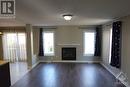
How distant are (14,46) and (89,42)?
4.85 metres

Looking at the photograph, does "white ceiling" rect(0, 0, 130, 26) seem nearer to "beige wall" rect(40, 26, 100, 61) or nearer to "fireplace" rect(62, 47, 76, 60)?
"beige wall" rect(40, 26, 100, 61)

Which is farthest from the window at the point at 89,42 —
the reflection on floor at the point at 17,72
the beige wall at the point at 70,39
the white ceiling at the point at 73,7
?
the white ceiling at the point at 73,7

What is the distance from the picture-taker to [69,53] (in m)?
8.62

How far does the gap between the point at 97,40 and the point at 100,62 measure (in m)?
1.36

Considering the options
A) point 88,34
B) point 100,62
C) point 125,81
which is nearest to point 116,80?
point 125,81

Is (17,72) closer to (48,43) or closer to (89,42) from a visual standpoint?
(48,43)

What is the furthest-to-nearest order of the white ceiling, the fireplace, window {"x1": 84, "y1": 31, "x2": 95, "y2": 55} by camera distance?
the fireplace → window {"x1": 84, "y1": 31, "x2": 95, "y2": 55} → the white ceiling

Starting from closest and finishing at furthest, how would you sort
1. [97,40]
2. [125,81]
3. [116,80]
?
[125,81]
[116,80]
[97,40]

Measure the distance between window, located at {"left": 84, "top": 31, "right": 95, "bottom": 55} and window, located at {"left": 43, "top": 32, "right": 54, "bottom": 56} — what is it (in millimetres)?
2077

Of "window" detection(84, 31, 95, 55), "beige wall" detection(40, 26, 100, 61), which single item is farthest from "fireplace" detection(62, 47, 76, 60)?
"window" detection(84, 31, 95, 55)

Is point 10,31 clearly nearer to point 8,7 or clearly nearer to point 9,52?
point 9,52

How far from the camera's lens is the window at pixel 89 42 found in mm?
8461

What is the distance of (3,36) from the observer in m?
8.95

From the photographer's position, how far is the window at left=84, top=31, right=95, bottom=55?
333 inches
